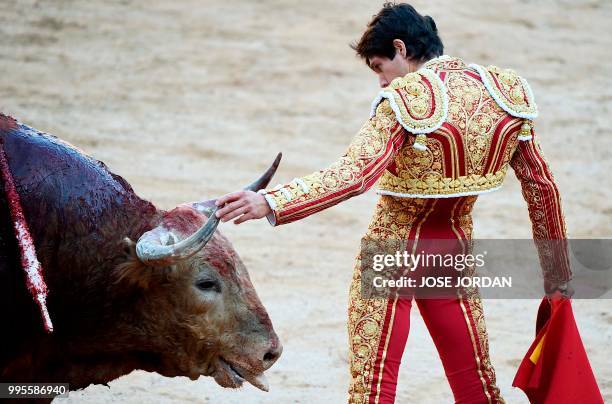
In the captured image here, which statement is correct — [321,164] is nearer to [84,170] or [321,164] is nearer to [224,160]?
[224,160]

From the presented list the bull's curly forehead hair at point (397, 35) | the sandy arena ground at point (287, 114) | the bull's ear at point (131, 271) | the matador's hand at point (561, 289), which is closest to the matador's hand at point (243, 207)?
the bull's ear at point (131, 271)

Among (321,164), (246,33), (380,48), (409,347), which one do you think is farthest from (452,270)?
(246,33)

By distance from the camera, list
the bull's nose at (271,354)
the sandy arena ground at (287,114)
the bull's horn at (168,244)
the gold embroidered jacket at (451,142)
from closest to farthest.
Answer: the bull's horn at (168,244), the gold embroidered jacket at (451,142), the bull's nose at (271,354), the sandy arena ground at (287,114)

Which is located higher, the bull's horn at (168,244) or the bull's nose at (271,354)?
the bull's horn at (168,244)

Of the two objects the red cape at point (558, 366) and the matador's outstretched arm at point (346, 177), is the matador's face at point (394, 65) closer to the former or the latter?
the matador's outstretched arm at point (346, 177)

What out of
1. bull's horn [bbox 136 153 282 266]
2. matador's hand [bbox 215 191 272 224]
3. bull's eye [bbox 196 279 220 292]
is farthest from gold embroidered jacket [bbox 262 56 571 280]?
bull's eye [bbox 196 279 220 292]

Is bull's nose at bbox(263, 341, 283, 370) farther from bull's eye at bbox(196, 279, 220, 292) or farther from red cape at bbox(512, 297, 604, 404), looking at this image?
red cape at bbox(512, 297, 604, 404)

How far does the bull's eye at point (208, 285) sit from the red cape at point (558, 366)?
1.12m

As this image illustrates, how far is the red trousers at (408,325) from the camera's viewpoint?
3.50 meters

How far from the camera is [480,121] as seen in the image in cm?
349

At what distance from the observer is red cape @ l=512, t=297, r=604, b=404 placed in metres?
3.66

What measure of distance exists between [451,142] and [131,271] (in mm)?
1100

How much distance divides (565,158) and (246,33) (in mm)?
3648

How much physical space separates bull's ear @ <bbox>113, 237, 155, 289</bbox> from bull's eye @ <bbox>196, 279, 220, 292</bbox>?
156mm
